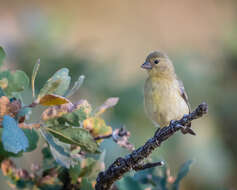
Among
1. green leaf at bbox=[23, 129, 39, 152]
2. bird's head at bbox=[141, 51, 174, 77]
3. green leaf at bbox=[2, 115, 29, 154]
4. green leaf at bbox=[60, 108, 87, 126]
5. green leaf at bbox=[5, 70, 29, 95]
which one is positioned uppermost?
bird's head at bbox=[141, 51, 174, 77]

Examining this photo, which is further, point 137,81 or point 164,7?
point 164,7

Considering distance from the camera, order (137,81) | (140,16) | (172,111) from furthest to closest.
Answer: (140,16)
(137,81)
(172,111)

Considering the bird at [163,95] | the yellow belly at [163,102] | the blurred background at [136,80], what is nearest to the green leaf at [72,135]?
the blurred background at [136,80]

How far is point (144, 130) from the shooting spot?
238cm

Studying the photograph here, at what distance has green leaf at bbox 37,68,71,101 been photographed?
876 millimetres

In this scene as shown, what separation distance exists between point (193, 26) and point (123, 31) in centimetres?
85

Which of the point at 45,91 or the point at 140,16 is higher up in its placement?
the point at 140,16

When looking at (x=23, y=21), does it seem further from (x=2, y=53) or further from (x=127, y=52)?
(x=127, y=52)

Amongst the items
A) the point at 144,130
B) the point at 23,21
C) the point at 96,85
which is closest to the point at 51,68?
the point at 96,85

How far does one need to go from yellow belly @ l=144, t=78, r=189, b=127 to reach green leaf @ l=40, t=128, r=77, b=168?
3.29ft

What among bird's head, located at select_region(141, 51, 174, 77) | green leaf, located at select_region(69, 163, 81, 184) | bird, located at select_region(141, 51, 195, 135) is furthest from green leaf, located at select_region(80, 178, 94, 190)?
bird's head, located at select_region(141, 51, 174, 77)

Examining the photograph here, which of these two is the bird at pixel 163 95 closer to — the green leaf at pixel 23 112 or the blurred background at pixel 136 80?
the blurred background at pixel 136 80

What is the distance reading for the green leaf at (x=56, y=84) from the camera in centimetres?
88

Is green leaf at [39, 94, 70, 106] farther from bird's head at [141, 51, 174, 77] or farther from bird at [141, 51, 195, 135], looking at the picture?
bird's head at [141, 51, 174, 77]
